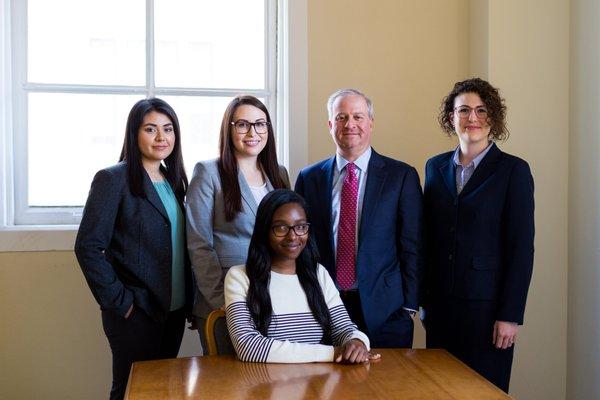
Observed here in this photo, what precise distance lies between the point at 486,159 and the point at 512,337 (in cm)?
65

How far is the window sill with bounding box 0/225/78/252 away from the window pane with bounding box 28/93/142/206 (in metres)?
0.23

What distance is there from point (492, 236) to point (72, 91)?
2065 mm

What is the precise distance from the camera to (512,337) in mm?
2416

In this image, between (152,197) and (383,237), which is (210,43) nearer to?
(152,197)

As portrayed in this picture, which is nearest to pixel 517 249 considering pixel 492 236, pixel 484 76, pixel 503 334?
pixel 492 236

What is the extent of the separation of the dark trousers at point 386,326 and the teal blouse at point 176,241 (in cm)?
61

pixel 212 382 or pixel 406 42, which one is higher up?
pixel 406 42

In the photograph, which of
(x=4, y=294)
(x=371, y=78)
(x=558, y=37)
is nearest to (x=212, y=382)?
(x=4, y=294)

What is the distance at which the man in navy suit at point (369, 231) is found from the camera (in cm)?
252

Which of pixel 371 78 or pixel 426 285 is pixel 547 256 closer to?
pixel 426 285

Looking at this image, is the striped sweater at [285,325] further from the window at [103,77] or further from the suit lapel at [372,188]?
the window at [103,77]

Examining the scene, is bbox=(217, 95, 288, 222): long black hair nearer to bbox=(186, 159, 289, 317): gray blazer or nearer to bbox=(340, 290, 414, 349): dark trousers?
bbox=(186, 159, 289, 317): gray blazer

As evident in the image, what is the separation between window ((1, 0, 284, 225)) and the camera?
3.19 metres

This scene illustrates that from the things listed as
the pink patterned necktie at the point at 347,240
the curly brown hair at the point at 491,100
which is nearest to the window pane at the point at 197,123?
the pink patterned necktie at the point at 347,240
